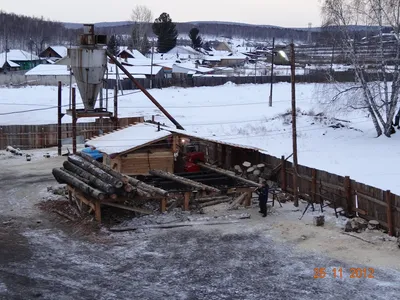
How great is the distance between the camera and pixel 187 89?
71.2 m

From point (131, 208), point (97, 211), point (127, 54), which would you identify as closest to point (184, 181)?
point (131, 208)

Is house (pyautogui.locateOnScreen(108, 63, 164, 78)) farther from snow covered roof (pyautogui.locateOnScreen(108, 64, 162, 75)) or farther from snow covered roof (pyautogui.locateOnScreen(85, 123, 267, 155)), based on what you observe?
snow covered roof (pyautogui.locateOnScreen(85, 123, 267, 155))

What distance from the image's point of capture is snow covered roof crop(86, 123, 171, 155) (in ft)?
80.7

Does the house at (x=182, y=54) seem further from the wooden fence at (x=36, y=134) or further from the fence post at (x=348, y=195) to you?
the fence post at (x=348, y=195)

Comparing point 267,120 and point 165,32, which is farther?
point 165,32

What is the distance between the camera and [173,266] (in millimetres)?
16609

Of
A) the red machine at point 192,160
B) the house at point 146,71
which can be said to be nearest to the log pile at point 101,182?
the red machine at point 192,160

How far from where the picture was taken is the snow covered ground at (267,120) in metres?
32.1

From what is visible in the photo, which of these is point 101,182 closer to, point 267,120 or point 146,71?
point 267,120

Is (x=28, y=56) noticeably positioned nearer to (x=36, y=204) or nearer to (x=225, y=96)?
(x=225, y=96)

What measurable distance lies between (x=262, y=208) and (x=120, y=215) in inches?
219

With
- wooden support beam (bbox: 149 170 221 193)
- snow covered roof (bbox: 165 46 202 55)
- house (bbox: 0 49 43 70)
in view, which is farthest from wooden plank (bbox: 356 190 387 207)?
snow covered roof (bbox: 165 46 202 55)

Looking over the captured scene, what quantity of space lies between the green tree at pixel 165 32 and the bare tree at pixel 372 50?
3033 inches

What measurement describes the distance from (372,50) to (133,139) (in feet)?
72.8
